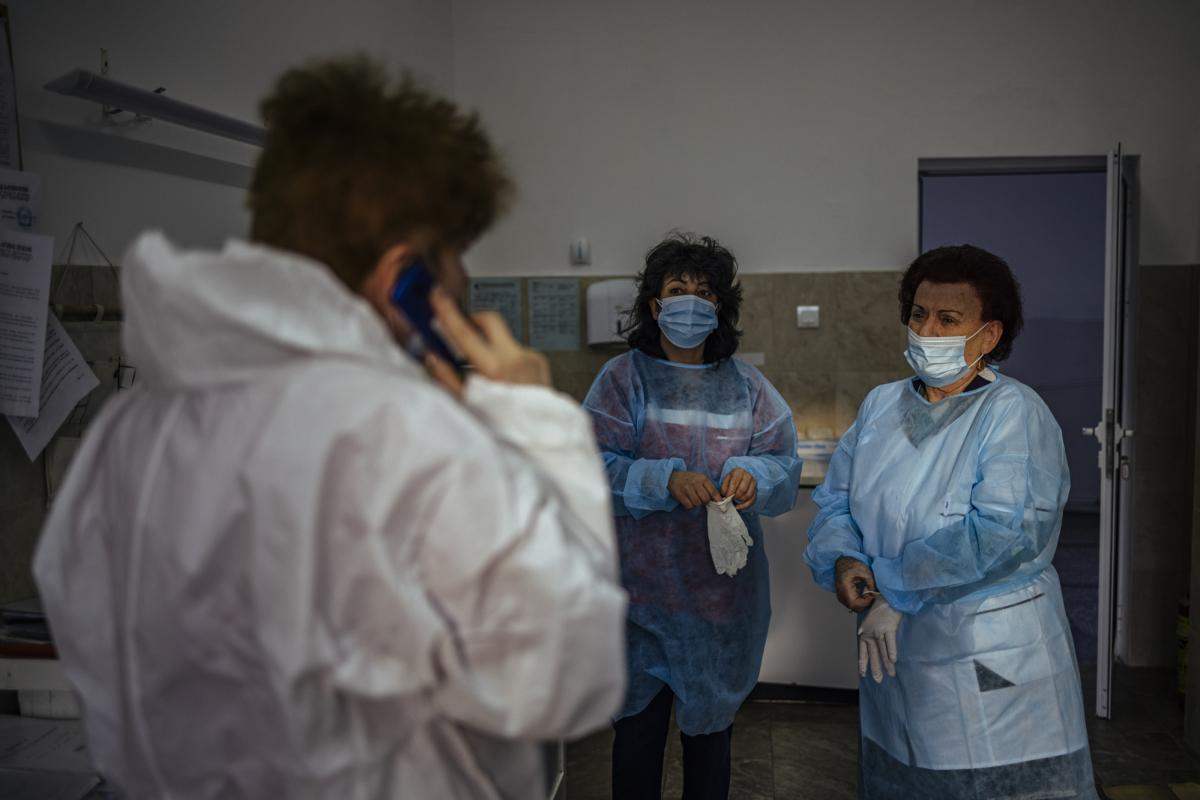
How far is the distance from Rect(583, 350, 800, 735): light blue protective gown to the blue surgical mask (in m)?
0.08

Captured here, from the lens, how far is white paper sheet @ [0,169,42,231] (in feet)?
5.58

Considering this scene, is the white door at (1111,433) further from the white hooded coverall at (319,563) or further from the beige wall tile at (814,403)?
the white hooded coverall at (319,563)

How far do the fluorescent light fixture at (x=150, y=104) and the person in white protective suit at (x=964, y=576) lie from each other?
1375 millimetres

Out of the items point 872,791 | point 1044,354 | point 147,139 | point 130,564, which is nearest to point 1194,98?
point 1044,354

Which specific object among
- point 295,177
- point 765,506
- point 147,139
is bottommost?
point 765,506

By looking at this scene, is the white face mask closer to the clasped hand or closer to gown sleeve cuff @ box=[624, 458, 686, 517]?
the clasped hand

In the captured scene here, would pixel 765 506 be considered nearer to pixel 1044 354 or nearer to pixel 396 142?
pixel 396 142

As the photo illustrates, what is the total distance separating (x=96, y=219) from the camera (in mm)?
1982

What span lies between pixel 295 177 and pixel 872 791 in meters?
1.64

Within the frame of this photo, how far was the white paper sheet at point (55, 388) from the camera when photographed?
177cm

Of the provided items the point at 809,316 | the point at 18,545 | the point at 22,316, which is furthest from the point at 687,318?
the point at 809,316

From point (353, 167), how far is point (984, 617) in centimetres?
139

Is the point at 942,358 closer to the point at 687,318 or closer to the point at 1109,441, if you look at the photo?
A: the point at 687,318

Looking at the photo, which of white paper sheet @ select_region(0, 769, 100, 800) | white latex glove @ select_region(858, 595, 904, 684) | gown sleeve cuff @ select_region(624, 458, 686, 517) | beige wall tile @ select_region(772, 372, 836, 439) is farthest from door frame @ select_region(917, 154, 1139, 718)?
white paper sheet @ select_region(0, 769, 100, 800)
